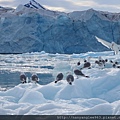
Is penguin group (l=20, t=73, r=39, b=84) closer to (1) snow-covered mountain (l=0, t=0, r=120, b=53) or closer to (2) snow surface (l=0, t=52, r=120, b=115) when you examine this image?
(2) snow surface (l=0, t=52, r=120, b=115)

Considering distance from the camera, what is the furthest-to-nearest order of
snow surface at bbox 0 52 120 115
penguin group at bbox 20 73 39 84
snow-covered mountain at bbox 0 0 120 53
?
snow-covered mountain at bbox 0 0 120 53
penguin group at bbox 20 73 39 84
snow surface at bbox 0 52 120 115

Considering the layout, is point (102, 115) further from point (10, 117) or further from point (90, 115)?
point (10, 117)

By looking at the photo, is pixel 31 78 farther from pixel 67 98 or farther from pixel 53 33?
pixel 53 33

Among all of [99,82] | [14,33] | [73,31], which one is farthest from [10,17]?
[99,82]

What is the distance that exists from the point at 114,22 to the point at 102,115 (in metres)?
28.2

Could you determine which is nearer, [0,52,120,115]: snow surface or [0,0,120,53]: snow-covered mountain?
[0,52,120,115]: snow surface

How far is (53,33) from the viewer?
28578 mm

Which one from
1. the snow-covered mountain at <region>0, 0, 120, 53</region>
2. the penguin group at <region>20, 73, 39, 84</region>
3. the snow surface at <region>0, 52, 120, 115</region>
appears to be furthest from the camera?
the snow-covered mountain at <region>0, 0, 120, 53</region>

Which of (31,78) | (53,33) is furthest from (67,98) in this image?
(53,33)

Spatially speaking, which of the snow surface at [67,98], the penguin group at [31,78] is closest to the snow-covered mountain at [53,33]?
the penguin group at [31,78]

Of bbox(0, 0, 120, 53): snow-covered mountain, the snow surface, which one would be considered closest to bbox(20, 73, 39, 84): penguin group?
the snow surface

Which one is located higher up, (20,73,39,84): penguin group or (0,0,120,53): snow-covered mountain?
(0,0,120,53): snow-covered mountain

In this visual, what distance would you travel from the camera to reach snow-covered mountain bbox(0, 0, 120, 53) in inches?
1123

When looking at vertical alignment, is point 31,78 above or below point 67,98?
above
